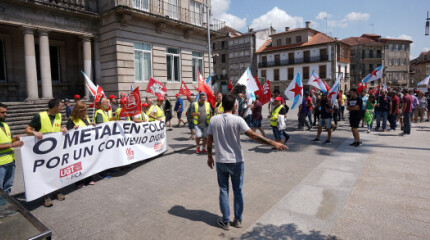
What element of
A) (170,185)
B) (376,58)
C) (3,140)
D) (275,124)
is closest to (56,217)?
(3,140)

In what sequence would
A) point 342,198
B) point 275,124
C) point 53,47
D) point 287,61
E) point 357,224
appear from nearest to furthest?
point 357,224, point 342,198, point 275,124, point 53,47, point 287,61

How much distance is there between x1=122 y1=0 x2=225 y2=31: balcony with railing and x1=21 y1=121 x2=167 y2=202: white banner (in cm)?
1209

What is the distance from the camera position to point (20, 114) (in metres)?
12.6

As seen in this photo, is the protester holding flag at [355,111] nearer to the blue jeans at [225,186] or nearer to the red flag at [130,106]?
the blue jeans at [225,186]

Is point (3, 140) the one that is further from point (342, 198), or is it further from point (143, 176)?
point (342, 198)

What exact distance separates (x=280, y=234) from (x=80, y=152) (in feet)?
13.2

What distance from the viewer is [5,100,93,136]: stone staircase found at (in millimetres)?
11836

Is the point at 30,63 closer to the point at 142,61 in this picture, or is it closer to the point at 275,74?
the point at 142,61

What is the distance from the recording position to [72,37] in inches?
681

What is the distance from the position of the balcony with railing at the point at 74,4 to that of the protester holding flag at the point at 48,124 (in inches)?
469

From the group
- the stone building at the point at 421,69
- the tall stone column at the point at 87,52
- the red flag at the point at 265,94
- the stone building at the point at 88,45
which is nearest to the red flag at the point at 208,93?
the red flag at the point at 265,94

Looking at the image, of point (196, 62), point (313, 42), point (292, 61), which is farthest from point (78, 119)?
point (313, 42)

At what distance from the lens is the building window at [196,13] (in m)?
21.1

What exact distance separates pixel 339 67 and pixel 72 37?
4490 centimetres
